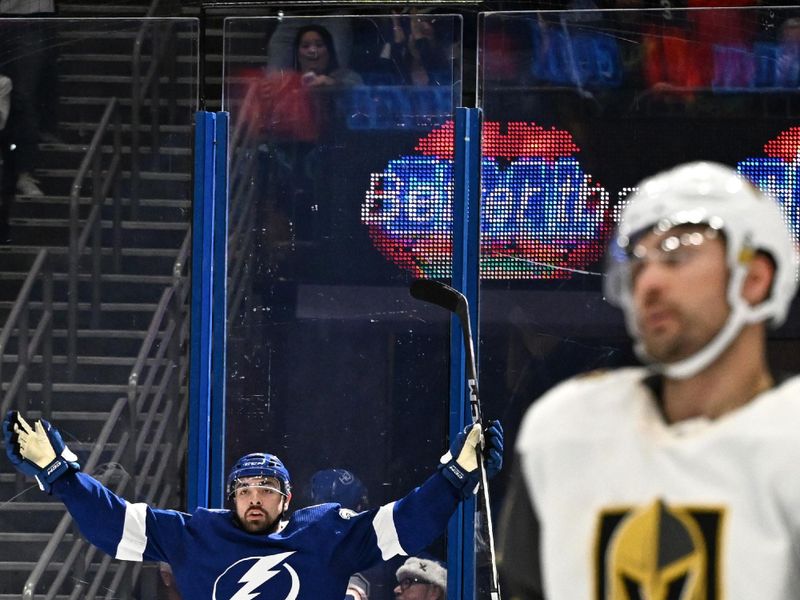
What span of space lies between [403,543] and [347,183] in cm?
108

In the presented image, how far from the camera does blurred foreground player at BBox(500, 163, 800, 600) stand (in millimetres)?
1287

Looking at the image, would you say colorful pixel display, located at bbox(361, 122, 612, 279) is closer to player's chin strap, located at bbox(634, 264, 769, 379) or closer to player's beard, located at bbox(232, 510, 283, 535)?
player's beard, located at bbox(232, 510, 283, 535)

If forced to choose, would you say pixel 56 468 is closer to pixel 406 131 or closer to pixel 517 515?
pixel 406 131

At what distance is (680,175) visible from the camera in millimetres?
1361

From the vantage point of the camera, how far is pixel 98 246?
4.22 metres

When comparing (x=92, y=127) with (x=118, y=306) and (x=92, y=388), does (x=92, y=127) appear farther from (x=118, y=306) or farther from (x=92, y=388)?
(x=92, y=388)

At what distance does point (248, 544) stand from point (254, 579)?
0.09 metres

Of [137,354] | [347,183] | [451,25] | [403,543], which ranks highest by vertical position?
[451,25]

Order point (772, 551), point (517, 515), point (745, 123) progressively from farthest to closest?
point (745, 123) → point (517, 515) → point (772, 551)

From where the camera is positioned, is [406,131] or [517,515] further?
[406,131]

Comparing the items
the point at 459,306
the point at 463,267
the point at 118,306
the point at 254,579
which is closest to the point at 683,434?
the point at 459,306

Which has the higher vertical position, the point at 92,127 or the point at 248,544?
the point at 92,127

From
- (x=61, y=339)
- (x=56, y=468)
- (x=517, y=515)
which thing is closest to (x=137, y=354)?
(x=61, y=339)

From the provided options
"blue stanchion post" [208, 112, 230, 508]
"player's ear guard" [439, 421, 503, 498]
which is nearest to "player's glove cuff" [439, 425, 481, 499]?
"player's ear guard" [439, 421, 503, 498]
